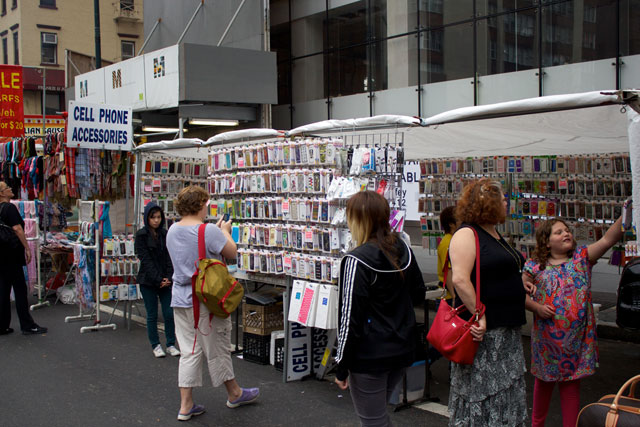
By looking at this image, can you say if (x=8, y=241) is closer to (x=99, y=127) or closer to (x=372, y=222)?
(x=99, y=127)

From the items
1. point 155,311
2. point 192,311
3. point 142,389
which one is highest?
point 192,311

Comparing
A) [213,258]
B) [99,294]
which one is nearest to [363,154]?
[213,258]

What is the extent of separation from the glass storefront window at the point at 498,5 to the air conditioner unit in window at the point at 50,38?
28.7m

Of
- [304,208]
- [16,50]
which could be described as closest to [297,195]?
[304,208]

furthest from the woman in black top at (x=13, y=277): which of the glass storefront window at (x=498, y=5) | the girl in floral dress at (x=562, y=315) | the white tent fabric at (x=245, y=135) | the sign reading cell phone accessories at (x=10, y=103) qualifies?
the glass storefront window at (x=498, y=5)

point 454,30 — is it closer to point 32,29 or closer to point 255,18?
point 255,18

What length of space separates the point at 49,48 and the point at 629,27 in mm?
32150

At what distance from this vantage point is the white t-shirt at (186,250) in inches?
207

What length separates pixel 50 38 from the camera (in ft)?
115

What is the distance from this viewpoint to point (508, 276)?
3766mm

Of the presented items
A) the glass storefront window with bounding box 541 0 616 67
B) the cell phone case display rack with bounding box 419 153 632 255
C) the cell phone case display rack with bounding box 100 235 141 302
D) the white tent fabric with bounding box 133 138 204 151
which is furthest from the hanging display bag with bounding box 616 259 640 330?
the glass storefront window with bounding box 541 0 616 67

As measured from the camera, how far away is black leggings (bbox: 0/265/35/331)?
838 centimetres

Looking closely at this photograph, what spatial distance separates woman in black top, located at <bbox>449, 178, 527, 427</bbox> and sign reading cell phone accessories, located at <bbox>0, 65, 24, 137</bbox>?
1233 cm

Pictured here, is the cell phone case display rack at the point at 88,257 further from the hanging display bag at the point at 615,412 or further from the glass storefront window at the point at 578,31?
the glass storefront window at the point at 578,31
